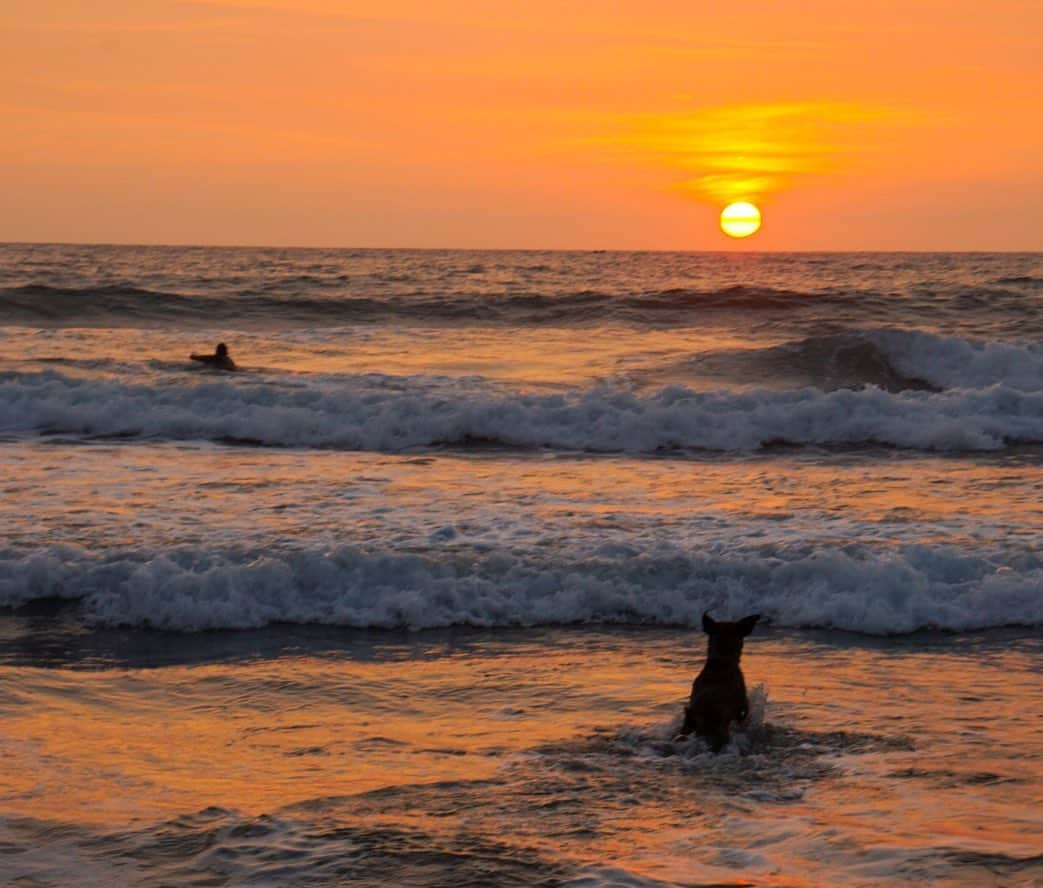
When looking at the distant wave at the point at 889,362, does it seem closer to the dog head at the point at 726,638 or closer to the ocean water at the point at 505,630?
the ocean water at the point at 505,630

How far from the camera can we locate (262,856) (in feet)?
18.8

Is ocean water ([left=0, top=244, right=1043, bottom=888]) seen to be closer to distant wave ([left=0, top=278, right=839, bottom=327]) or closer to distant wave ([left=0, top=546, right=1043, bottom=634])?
distant wave ([left=0, top=546, right=1043, bottom=634])

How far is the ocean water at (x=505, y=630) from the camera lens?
6.00 metres

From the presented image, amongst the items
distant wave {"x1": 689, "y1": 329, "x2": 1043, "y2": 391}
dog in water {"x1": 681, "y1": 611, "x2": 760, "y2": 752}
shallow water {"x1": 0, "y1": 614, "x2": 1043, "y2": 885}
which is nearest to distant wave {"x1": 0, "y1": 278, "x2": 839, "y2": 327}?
distant wave {"x1": 689, "y1": 329, "x2": 1043, "y2": 391}

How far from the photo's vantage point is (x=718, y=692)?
285 inches

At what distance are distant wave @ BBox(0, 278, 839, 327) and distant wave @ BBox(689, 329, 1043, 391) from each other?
735 cm

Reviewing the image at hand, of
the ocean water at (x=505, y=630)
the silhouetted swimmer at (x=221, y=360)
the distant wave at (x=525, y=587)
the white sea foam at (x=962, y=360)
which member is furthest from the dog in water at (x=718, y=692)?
the white sea foam at (x=962, y=360)

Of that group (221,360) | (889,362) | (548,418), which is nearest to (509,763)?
(548,418)

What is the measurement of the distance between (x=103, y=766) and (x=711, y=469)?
430 inches

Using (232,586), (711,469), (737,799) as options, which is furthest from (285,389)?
(737,799)

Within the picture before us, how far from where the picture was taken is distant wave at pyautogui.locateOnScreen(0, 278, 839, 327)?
34.4m

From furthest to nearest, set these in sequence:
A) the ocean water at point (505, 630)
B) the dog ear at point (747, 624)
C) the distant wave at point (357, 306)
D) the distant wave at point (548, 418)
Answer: the distant wave at point (357, 306)
the distant wave at point (548, 418)
the dog ear at point (747, 624)
the ocean water at point (505, 630)

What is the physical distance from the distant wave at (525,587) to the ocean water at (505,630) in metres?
0.03

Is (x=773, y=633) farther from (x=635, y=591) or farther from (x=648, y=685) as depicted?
(x=648, y=685)
